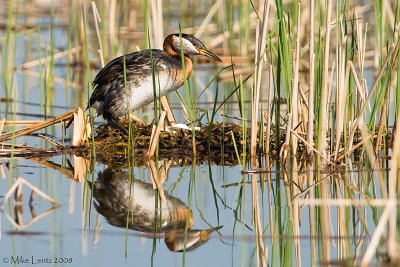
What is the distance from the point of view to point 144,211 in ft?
22.1

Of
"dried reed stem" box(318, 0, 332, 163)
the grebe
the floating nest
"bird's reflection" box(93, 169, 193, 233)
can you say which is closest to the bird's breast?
the grebe

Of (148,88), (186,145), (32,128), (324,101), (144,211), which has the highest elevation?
(148,88)

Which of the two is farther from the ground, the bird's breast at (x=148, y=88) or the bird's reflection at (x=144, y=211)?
the bird's breast at (x=148, y=88)

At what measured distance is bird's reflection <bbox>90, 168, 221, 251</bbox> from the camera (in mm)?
6090

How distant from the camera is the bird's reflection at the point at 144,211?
20.0 ft

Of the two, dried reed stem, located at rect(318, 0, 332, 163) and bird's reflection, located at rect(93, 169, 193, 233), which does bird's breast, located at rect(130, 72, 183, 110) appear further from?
dried reed stem, located at rect(318, 0, 332, 163)

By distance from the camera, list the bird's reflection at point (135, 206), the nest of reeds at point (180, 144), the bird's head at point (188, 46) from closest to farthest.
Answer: the bird's reflection at point (135, 206) < the nest of reeds at point (180, 144) < the bird's head at point (188, 46)

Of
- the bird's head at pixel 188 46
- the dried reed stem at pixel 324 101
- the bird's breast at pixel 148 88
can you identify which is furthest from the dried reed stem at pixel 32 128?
the dried reed stem at pixel 324 101

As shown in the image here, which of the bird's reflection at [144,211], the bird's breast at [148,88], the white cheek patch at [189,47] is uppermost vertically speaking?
the white cheek patch at [189,47]

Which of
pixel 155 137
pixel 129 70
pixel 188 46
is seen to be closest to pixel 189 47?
pixel 188 46

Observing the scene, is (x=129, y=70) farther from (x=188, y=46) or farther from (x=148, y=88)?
(x=188, y=46)

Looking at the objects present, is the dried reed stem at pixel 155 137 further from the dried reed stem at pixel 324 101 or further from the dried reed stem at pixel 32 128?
the dried reed stem at pixel 324 101

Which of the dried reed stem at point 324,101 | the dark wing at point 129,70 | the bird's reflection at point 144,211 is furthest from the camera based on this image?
the dark wing at point 129,70

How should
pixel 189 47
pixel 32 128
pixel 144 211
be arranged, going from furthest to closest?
pixel 189 47 < pixel 32 128 < pixel 144 211
